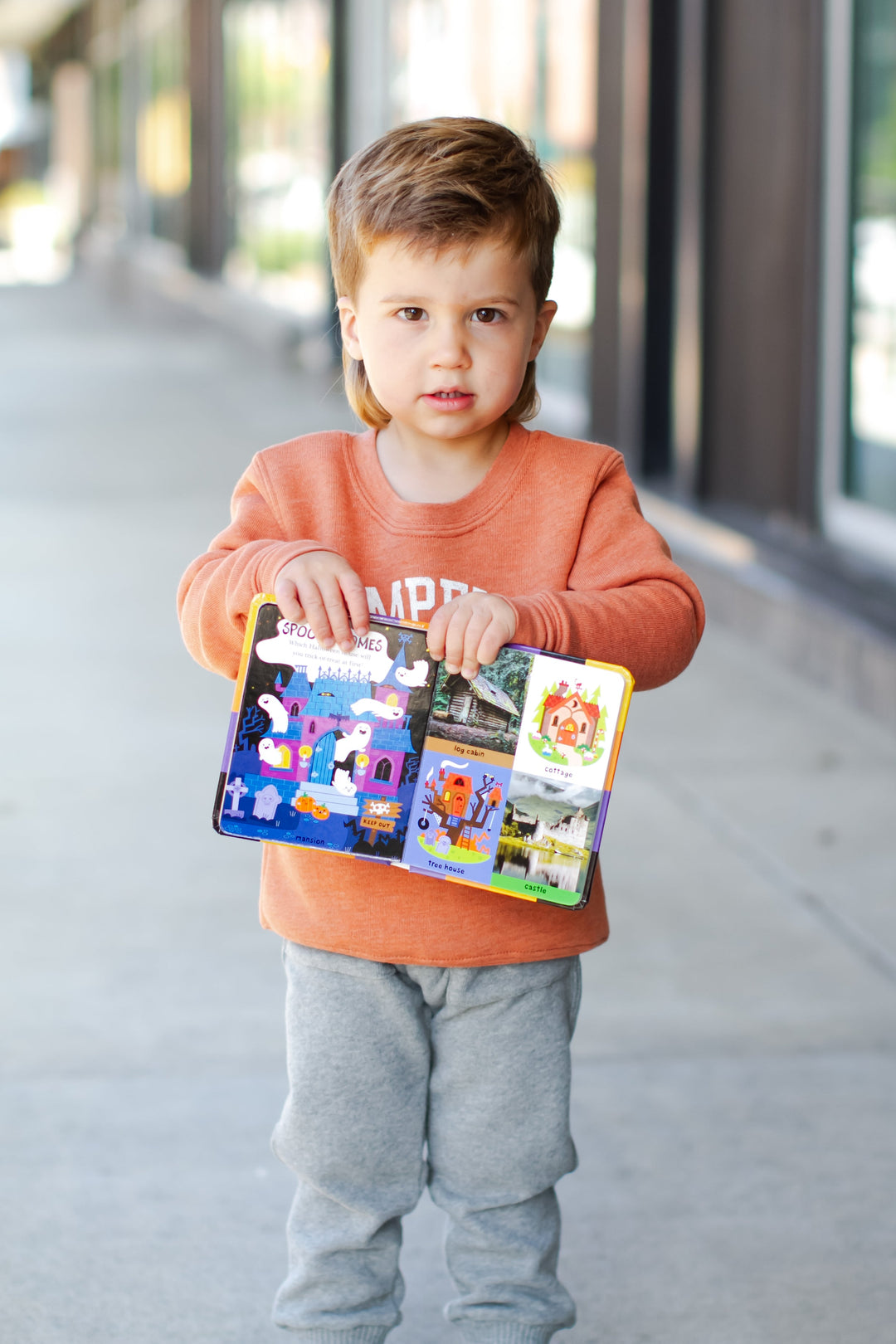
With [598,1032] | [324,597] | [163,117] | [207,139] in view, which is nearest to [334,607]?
[324,597]

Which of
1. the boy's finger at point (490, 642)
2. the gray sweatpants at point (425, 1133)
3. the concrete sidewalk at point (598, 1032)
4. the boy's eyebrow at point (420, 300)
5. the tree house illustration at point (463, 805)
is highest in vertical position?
the boy's eyebrow at point (420, 300)

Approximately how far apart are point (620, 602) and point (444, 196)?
0.46m

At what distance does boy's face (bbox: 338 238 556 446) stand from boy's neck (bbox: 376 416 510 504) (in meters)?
0.08

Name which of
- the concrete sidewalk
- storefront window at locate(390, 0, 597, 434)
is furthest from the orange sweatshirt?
storefront window at locate(390, 0, 597, 434)

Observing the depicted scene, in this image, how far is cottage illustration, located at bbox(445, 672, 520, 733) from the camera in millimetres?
1764

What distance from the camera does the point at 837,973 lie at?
331 cm

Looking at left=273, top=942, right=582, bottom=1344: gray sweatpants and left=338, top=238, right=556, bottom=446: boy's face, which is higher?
left=338, top=238, right=556, bottom=446: boy's face

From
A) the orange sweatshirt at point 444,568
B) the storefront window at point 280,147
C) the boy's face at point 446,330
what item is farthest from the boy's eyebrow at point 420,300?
the storefront window at point 280,147

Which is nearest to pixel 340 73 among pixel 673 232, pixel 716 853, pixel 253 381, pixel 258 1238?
pixel 253 381

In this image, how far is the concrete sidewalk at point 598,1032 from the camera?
92.1 inches

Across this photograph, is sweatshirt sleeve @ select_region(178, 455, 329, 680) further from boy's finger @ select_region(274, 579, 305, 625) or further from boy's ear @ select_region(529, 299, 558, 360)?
boy's ear @ select_region(529, 299, 558, 360)

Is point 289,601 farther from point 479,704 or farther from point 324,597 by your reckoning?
point 479,704

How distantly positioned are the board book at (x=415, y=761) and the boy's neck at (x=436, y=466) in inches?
9.4

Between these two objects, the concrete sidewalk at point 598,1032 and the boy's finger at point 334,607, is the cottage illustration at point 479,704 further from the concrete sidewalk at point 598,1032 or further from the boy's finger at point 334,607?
the concrete sidewalk at point 598,1032
